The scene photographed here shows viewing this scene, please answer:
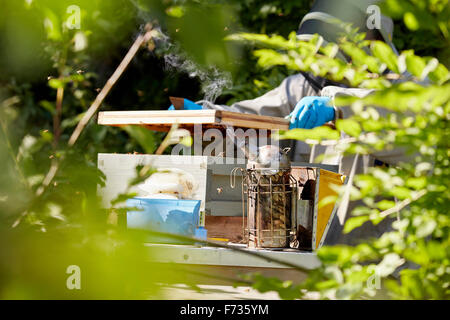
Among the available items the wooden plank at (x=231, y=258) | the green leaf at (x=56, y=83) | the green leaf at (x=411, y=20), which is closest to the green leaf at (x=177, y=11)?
the green leaf at (x=56, y=83)

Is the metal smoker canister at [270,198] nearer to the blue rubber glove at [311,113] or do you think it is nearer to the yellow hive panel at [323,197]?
the yellow hive panel at [323,197]

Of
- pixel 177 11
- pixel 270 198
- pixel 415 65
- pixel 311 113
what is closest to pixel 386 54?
pixel 415 65

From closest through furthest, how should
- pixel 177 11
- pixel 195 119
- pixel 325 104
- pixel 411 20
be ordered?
pixel 177 11
pixel 411 20
pixel 195 119
pixel 325 104

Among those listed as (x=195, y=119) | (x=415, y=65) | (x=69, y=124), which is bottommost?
(x=69, y=124)

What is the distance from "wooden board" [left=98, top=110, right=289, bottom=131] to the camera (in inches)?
95.3

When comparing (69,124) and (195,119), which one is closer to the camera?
(69,124)

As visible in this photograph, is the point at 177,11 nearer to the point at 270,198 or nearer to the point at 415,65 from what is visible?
the point at 415,65

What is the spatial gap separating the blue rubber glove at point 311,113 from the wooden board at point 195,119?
120mm

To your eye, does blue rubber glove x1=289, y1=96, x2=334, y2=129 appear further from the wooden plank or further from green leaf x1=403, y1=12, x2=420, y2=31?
green leaf x1=403, y1=12, x2=420, y2=31

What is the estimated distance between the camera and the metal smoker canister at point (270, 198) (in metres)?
2.40

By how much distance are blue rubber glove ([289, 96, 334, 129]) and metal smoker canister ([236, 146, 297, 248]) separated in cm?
40

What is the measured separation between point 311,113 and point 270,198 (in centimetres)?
62

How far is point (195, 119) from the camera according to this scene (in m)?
2.42
